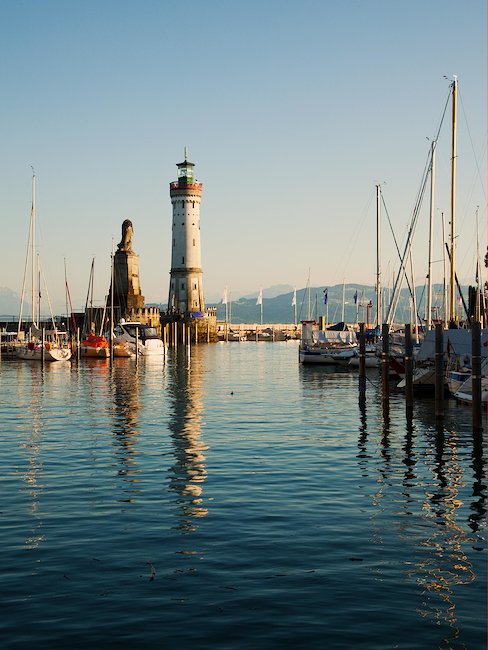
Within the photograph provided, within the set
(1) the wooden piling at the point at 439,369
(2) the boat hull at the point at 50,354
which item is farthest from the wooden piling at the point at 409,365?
(2) the boat hull at the point at 50,354

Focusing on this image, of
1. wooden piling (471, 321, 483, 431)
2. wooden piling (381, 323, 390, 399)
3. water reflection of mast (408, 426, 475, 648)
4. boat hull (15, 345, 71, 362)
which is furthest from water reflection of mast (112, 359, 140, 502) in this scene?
boat hull (15, 345, 71, 362)

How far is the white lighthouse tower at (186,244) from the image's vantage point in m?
157

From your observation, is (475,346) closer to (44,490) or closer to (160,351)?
(44,490)

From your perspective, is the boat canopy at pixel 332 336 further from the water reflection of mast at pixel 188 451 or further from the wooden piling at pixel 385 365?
the wooden piling at pixel 385 365

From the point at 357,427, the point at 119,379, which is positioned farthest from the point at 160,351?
the point at 357,427

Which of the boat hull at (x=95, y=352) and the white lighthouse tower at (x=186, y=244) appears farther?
the white lighthouse tower at (x=186, y=244)

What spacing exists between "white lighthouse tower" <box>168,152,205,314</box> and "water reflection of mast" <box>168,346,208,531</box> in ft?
329

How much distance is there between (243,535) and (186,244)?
5595 inches

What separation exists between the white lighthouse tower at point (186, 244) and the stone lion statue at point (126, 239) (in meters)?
8.67

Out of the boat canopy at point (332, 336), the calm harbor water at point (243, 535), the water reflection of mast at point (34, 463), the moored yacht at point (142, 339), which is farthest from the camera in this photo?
the moored yacht at point (142, 339)

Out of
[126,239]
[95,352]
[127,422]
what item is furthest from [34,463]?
[126,239]

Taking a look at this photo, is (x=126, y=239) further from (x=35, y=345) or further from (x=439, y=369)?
(x=439, y=369)

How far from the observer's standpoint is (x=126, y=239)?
506 ft

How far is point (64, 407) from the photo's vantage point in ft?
143
